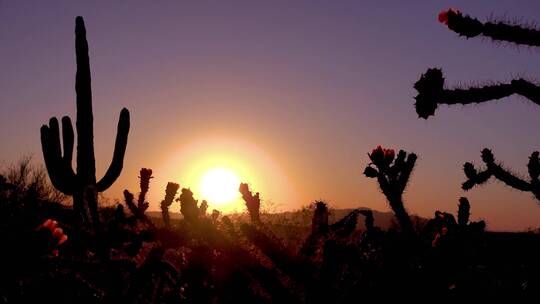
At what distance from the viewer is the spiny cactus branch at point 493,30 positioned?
12.3ft

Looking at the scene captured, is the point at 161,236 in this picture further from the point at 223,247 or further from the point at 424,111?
the point at 424,111

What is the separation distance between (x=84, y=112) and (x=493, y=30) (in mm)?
7048

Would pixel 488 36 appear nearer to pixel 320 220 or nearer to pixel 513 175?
pixel 320 220

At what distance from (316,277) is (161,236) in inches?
13.8

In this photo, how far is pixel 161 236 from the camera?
1.04 metres

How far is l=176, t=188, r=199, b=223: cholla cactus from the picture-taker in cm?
111

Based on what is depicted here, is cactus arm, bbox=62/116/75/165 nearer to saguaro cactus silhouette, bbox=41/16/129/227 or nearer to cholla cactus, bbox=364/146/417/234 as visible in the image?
saguaro cactus silhouette, bbox=41/16/129/227

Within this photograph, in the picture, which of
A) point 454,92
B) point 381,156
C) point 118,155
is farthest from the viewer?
point 118,155

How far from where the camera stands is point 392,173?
15.6ft

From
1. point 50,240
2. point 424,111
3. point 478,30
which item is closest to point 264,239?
point 50,240

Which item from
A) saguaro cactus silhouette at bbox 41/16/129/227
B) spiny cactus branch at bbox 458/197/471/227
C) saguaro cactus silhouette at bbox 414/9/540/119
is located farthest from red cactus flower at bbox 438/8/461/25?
saguaro cactus silhouette at bbox 41/16/129/227

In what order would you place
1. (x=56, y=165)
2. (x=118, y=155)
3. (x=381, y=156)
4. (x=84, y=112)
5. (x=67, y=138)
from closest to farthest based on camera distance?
1. (x=381, y=156)
2. (x=56, y=165)
3. (x=67, y=138)
4. (x=118, y=155)
5. (x=84, y=112)

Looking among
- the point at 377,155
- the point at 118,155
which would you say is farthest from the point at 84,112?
the point at 377,155

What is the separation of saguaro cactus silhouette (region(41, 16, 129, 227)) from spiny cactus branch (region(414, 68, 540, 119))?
→ 15.4 feet
